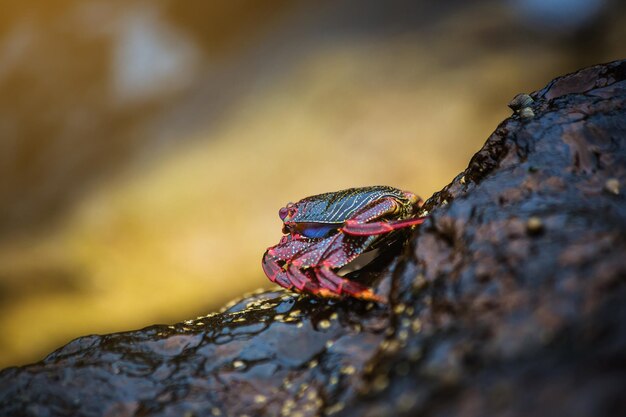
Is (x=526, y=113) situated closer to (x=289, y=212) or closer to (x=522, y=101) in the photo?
(x=522, y=101)

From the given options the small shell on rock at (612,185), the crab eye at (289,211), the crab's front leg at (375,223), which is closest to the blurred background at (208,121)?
the crab eye at (289,211)

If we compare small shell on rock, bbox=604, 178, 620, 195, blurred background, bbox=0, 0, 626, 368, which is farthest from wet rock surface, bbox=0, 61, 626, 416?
blurred background, bbox=0, 0, 626, 368

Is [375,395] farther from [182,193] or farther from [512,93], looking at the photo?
[512,93]

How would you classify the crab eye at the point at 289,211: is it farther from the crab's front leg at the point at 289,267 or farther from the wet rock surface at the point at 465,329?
the wet rock surface at the point at 465,329

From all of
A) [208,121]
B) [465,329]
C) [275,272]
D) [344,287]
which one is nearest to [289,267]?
[275,272]

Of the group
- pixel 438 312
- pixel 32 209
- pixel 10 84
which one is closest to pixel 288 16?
pixel 10 84
